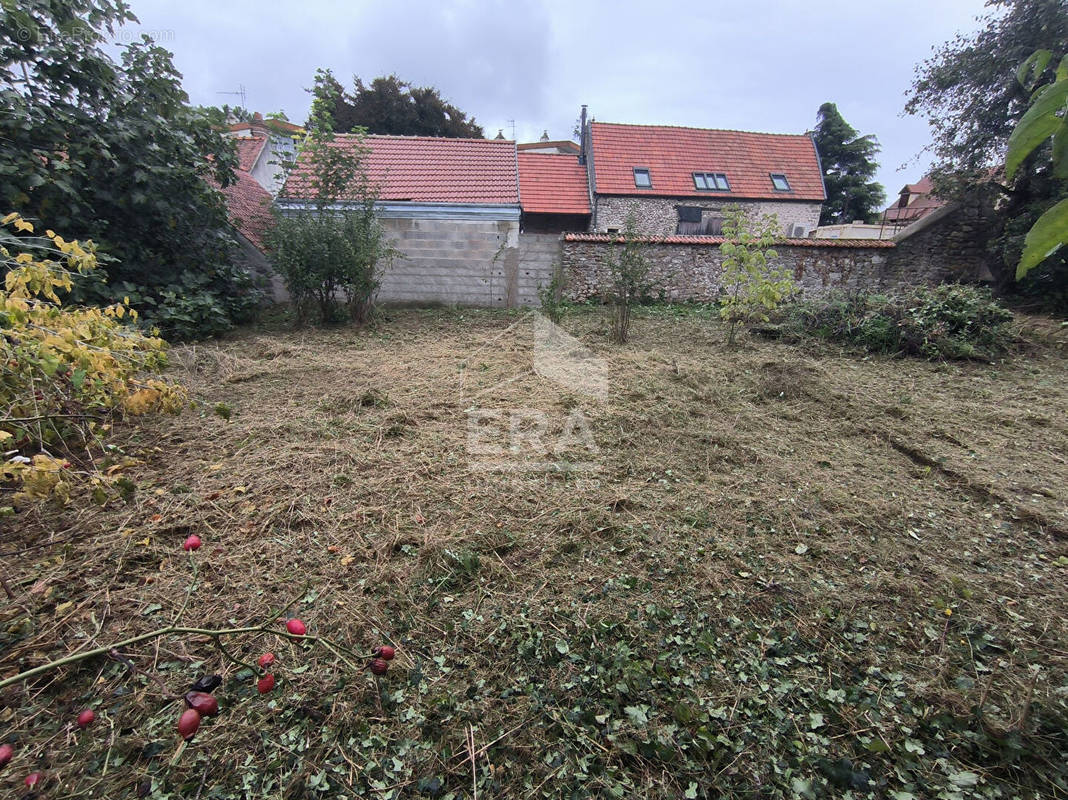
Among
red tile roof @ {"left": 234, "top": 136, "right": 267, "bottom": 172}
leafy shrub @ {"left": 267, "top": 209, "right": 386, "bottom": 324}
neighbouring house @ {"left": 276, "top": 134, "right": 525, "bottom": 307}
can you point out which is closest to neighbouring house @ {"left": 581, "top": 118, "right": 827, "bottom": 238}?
neighbouring house @ {"left": 276, "top": 134, "right": 525, "bottom": 307}

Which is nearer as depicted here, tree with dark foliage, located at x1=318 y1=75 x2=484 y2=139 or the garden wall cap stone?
the garden wall cap stone

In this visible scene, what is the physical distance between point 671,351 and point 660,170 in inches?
441

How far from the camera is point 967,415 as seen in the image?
317cm

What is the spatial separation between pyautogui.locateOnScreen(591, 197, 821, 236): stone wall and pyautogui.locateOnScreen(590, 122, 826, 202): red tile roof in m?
0.18

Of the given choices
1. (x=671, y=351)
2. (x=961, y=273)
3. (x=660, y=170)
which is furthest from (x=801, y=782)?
(x=660, y=170)

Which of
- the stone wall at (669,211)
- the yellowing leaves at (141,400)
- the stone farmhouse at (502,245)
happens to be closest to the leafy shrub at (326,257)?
the stone farmhouse at (502,245)

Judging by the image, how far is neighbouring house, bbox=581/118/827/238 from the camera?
13203 millimetres

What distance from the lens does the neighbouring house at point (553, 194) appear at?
43.3 feet

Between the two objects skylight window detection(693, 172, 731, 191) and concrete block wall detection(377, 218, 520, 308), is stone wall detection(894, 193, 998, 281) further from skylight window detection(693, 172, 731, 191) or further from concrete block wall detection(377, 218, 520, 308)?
skylight window detection(693, 172, 731, 191)

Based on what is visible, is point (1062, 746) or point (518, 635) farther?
point (518, 635)

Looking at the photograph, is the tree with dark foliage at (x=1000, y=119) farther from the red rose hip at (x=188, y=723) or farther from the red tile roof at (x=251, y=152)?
the red tile roof at (x=251, y=152)

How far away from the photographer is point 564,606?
4.89 ft

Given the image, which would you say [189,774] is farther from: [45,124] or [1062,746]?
[45,124]

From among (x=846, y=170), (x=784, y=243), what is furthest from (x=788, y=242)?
(x=846, y=170)
